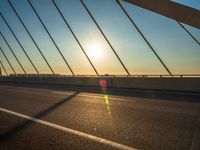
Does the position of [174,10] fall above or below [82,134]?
below

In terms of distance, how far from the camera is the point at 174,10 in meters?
12.2

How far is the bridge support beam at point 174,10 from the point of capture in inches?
452

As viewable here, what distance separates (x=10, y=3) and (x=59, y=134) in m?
27.8

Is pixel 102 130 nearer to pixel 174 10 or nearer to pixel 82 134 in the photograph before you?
pixel 82 134

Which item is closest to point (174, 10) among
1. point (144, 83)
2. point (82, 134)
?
point (144, 83)

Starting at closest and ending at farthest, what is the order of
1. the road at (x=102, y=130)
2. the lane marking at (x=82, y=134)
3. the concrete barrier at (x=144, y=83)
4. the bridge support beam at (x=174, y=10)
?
→ 1. the lane marking at (x=82, y=134)
2. the road at (x=102, y=130)
3. the bridge support beam at (x=174, y=10)
4. the concrete barrier at (x=144, y=83)

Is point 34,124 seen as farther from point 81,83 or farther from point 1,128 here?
point 81,83

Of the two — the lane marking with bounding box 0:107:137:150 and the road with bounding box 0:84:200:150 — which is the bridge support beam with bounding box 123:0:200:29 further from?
the lane marking with bounding box 0:107:137:150

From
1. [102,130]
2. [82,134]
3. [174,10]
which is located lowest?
[174,10]

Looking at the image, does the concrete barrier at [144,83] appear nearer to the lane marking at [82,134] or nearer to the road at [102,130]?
the road at [102,130]

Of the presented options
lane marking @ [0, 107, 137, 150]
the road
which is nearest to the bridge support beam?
the road

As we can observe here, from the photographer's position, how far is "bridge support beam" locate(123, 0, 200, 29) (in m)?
11.5

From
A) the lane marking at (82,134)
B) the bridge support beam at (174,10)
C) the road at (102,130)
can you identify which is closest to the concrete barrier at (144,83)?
the bridge support beam at (174,10)

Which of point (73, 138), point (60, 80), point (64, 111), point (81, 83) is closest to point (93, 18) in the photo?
point (81, 83)
